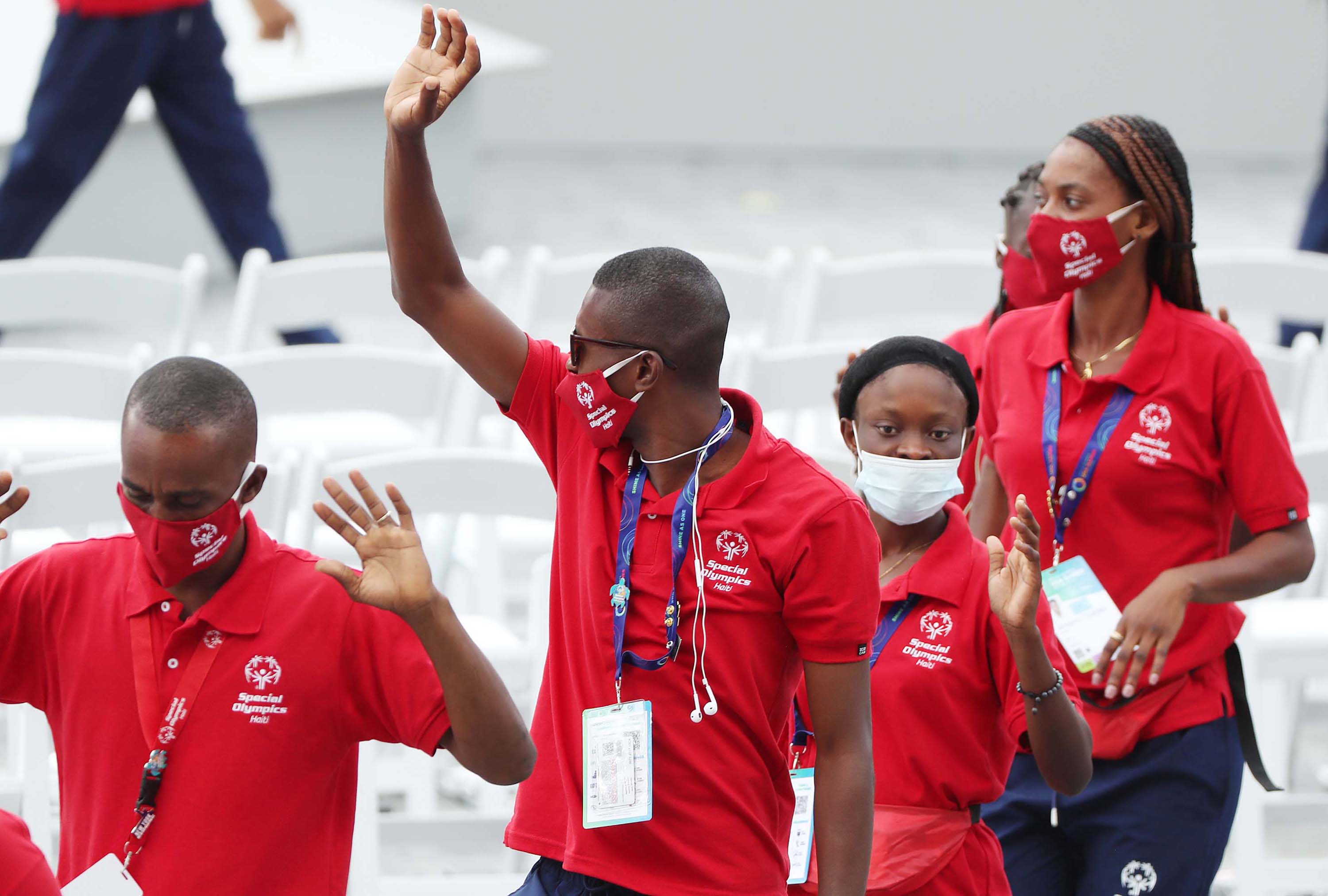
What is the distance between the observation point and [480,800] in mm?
4035

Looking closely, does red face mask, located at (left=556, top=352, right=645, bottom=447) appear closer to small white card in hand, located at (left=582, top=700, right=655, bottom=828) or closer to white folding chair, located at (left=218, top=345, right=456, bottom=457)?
small white card in hand, located at (left=582, top=700, right=655, bottom=828)

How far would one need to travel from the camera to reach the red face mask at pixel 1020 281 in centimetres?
335

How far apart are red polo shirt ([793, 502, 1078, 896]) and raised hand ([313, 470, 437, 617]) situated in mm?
718

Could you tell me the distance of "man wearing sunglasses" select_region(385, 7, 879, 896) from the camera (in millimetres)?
2148

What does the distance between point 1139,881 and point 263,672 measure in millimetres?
1459

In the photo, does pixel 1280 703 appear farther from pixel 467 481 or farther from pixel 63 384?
pixel 63 384

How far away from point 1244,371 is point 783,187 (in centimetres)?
806

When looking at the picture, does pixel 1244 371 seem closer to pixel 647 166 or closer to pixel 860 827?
pixel 860 827

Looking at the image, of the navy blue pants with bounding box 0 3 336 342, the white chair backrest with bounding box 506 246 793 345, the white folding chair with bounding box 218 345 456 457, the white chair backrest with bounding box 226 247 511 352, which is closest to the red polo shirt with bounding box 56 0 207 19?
the navy blue pants with bounding box 0 3 336 342

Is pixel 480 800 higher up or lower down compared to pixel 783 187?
lower down

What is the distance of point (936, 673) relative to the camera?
8.29 feet

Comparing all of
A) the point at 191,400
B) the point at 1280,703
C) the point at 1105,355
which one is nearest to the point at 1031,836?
the point at 1105,355

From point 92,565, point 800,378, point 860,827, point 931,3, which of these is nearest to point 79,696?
point 92,565

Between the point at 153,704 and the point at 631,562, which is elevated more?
the point at 631,562
